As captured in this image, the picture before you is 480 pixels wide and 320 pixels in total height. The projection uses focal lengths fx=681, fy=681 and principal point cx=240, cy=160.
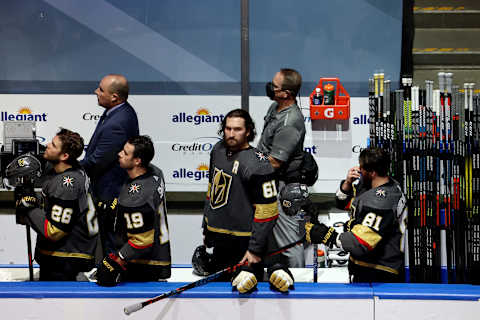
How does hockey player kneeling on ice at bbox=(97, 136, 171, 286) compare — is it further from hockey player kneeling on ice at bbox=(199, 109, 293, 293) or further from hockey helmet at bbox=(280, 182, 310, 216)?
hockey helmet at bbox=(280, 182, 310, 216)

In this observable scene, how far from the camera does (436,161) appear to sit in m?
4.24

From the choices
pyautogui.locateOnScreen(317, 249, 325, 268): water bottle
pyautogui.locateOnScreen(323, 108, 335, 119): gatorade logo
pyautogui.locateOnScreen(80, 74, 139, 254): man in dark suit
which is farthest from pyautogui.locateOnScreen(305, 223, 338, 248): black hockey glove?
pyautogui.locateOnScreen(323, 108, 335, 119): gatorade logo

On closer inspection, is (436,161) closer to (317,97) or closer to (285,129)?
(285,129)

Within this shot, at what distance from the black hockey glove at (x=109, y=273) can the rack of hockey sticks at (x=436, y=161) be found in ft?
5.73

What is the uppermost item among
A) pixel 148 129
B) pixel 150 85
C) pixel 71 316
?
pixel 150 85

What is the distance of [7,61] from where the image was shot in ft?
20.2

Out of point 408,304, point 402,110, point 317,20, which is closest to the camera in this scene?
point 408,304

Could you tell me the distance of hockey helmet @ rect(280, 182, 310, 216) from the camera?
12.3 feet

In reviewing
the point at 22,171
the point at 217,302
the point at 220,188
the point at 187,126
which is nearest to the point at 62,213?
the point at 22,171

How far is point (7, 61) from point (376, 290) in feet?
13.7

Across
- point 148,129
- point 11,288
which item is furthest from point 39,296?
point 148,129

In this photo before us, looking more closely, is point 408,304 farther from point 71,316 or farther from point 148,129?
point 148,129

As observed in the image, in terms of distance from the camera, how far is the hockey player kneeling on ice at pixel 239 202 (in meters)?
3.81

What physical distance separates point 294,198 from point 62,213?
4.27ft
